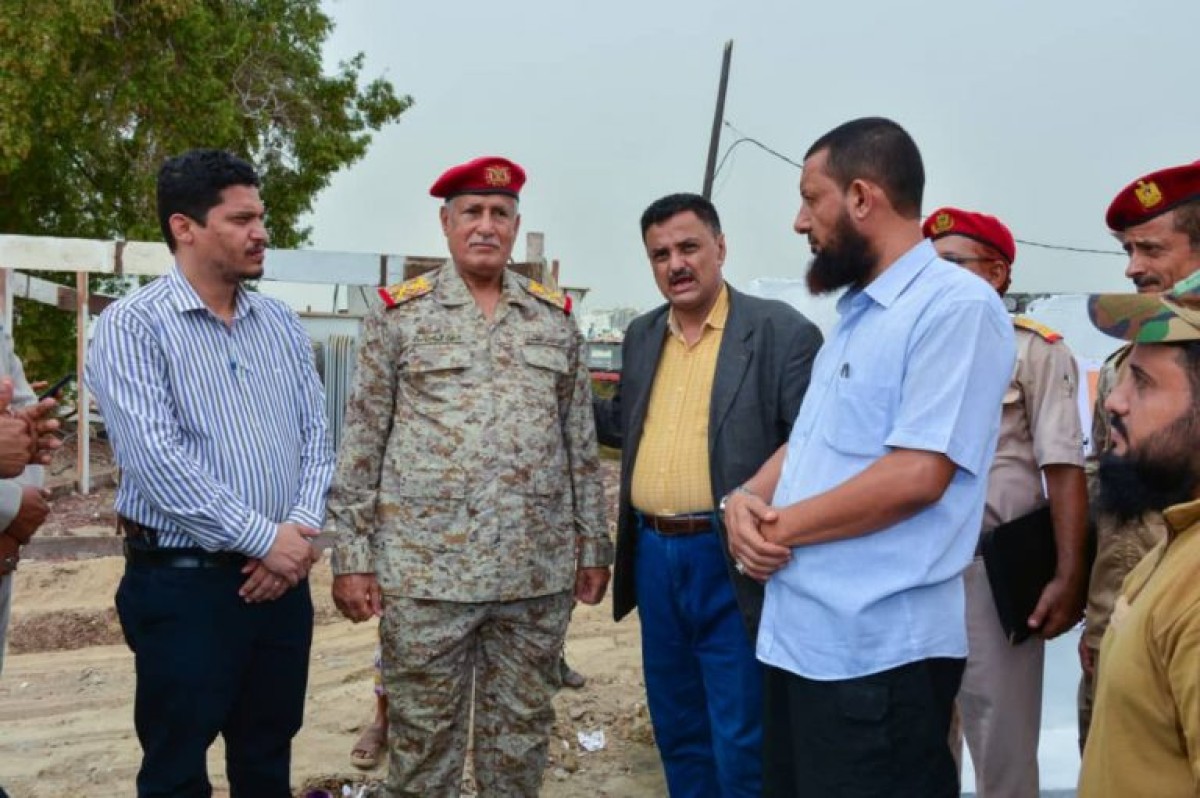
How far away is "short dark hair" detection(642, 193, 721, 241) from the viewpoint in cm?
346

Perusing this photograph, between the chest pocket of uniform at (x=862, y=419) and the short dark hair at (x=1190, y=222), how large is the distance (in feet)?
4.35

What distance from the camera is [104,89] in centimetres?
1474

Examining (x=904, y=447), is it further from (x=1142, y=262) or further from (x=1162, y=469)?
(x=1142, y=262)

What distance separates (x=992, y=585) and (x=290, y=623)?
2124 millimetres

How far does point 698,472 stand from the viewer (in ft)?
10.7

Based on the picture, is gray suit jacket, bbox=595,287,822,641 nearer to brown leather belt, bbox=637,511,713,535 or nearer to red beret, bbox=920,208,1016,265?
brown leather belt, bbox=637,511,713,535

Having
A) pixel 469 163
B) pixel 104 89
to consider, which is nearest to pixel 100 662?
pixel 469 163

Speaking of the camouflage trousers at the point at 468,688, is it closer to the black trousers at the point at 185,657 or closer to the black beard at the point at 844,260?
the black trousers at the point at 185,657

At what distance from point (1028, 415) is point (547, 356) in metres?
1.52

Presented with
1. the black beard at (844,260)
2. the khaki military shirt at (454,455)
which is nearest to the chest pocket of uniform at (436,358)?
the khaki military shirt at (454,455)

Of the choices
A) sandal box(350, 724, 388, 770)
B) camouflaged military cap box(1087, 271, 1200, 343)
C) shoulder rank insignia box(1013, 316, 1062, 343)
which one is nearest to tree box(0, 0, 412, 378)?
sandal box(350, 724, 388, 770)

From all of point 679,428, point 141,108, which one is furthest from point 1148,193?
point 141,108

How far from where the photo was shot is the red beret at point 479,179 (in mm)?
3291

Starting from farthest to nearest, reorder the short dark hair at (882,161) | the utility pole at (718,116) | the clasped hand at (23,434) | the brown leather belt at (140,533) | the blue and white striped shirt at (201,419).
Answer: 1. the utility pole at (718,116)
2. the brown leather belt at (140,533)
3. the blue and white striped shirt at (201,419)
4. the clasped hand at (23,434)
5. the short dark hair at (882,161)
